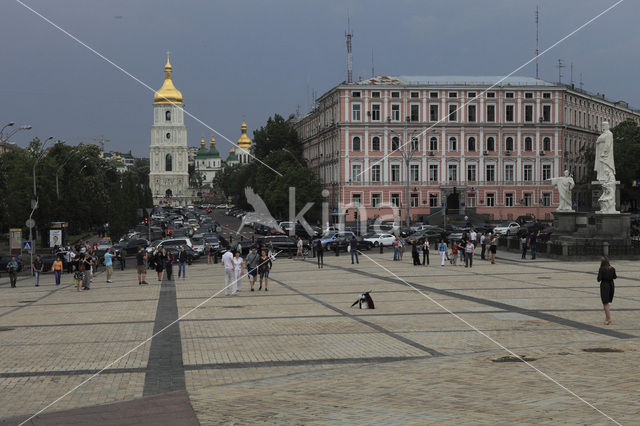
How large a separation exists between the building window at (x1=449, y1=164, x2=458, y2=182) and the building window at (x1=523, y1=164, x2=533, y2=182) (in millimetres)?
8371

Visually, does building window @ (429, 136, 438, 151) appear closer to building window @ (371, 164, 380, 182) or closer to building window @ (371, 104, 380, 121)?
building window @ (371, 164, 380, 182)

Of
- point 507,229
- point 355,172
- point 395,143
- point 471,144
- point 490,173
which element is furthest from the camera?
point 490,173

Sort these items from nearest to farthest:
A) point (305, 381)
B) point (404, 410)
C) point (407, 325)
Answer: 1. point (404, 410)
2. point (305, 381)
3. point (407, 325)

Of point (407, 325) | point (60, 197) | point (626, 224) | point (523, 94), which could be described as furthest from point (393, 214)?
point (407, 325)

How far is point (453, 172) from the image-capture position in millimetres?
88000

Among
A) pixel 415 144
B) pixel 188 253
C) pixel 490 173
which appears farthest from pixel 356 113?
pixel 188 253

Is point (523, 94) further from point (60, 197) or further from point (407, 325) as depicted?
point (407, 325)

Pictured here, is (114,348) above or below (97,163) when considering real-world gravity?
below

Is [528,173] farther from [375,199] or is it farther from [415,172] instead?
[375,199]

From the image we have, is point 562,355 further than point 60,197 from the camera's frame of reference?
No

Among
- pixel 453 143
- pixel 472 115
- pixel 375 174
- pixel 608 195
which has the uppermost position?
pixel 472 115

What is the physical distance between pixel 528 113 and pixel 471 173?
9.66 metres

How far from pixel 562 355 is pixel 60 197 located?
5979cm

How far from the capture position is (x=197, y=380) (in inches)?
509
